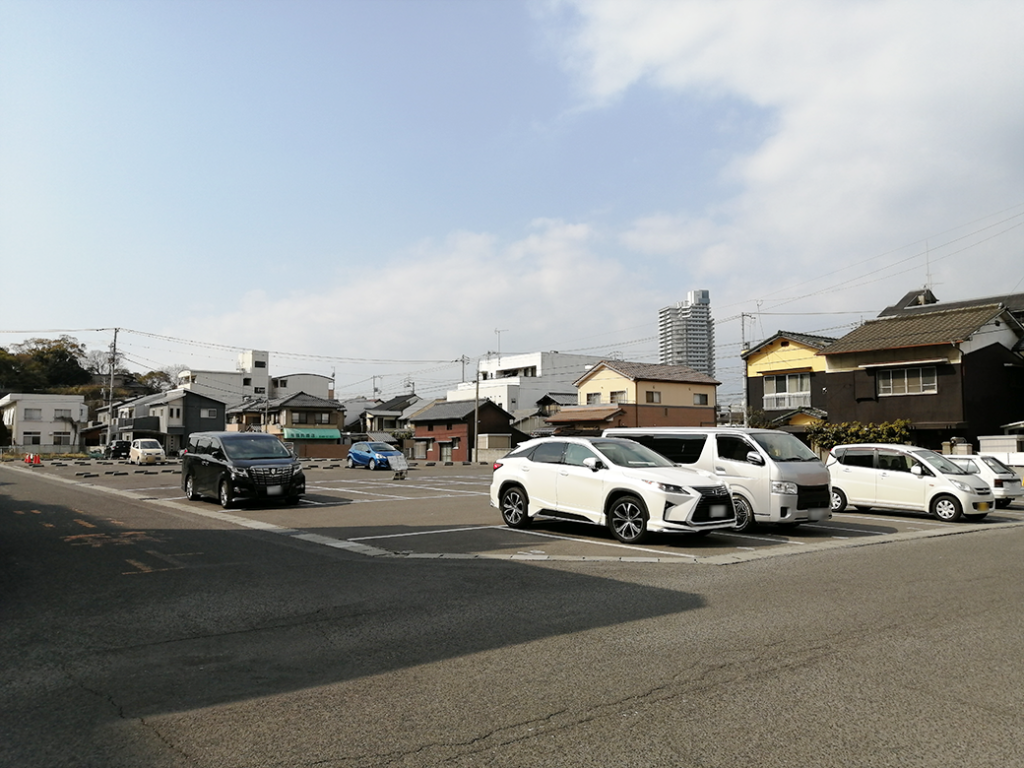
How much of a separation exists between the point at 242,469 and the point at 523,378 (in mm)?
66263

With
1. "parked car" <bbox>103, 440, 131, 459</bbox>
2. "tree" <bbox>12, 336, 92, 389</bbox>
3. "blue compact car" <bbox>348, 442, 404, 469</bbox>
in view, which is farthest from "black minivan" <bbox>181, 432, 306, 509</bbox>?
"tree" <bbox>12, 336, 92, 389</bbox>

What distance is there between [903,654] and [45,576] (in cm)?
921

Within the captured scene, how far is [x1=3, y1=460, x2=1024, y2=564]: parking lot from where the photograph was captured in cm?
1084

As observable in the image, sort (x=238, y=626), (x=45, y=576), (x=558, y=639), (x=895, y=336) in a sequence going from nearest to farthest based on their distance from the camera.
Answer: (x=558, y=639), (x=238, y=626), (x=45, y=576), (x=895, y=336)

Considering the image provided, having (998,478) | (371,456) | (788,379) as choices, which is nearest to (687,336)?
(788,379)

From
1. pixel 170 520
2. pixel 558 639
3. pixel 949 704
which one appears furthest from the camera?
pixel 170 520

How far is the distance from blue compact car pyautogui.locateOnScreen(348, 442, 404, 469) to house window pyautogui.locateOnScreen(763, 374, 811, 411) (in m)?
22.0

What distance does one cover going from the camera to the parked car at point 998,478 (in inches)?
778

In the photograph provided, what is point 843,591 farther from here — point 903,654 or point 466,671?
point 466,671

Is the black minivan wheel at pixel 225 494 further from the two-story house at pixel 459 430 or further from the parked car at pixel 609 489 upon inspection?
the two-story house at pixel 459 430

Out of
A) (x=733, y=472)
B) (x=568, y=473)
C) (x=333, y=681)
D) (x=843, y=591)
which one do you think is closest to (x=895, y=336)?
(x=733, y=472)

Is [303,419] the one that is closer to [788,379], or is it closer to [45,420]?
[45,420]

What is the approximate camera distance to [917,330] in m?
36.5

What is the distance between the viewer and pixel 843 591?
7.96 meters
